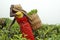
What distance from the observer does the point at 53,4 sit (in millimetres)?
1795

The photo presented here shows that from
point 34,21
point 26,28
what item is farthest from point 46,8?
point 26,28

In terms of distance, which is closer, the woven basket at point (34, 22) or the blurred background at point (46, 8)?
the woven basket at point (34, 22)

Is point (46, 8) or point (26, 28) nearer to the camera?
point (26, 28)

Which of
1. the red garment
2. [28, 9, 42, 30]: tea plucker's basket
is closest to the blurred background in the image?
[28, 9, 42, 30]: tea plucker's basket

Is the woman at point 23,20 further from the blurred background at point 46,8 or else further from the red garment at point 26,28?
the blurred background at point 46,8

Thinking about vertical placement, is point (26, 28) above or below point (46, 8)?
below

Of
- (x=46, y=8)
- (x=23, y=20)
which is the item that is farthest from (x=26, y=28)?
(x=46, y=8)

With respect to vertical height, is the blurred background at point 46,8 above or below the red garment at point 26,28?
above

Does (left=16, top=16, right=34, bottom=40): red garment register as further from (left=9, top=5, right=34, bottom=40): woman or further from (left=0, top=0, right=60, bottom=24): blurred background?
(left=0, top=0, right=60, bottom=24): blurred background

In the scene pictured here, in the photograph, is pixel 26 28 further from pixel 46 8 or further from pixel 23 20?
pixel 46 8

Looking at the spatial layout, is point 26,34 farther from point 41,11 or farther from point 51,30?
point 41,11

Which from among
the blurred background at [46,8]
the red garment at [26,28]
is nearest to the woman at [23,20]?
the red garment at [26,28]

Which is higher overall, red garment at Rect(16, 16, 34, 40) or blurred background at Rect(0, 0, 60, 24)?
blurred background at Rect(0, 0, 60, 24)

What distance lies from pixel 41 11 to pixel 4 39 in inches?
25.3
